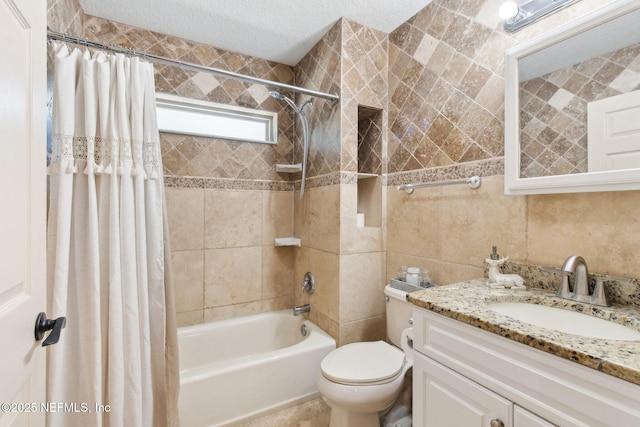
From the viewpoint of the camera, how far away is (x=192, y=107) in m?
2.05

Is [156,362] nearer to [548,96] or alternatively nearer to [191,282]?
[191,282]

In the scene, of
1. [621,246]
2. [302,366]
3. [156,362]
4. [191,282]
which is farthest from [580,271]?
[191,282]

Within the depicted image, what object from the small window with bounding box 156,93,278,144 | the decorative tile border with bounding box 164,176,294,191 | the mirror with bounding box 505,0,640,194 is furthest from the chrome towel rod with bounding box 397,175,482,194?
the small window with bounding box 156,93,278,144

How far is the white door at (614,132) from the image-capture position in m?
0.89

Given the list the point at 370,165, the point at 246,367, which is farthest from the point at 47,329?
the point at 370,165

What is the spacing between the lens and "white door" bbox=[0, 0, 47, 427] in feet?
1.89

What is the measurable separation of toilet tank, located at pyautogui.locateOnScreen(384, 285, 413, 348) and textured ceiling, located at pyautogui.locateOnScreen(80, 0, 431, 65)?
172cm

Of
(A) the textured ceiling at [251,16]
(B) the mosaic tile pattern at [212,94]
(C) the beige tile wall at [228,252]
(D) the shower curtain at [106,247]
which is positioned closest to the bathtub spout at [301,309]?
(C) the beige tile wall at [228,252]

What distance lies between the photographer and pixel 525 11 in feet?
3.88

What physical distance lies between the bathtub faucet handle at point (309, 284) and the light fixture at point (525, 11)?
182cm

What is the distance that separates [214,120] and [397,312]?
1.91 meters

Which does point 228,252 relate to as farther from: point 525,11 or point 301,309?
point 525,11

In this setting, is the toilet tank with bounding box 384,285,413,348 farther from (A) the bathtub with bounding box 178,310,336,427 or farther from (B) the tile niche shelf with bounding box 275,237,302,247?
(B) the tile niche shelf with bounding box 275,237,302,247

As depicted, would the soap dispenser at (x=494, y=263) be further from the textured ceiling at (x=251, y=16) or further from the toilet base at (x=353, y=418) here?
the textured ceiling at (x=251, y=16)
